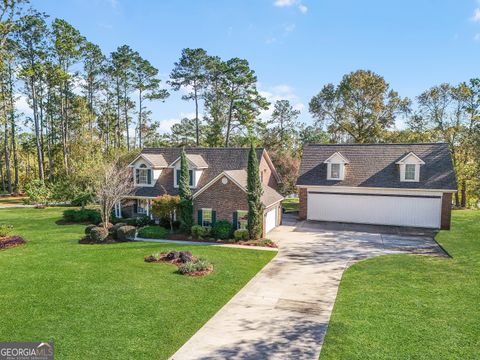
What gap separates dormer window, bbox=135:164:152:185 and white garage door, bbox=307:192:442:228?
1405cm

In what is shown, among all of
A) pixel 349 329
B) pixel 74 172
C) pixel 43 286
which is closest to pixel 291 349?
pixel 349 329

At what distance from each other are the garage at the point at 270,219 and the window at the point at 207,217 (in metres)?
4.11

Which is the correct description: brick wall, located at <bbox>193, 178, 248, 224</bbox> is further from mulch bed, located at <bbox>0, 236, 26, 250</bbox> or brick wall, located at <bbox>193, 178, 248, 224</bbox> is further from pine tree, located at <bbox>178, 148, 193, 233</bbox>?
mulch bed, located at <bbox>0, 236, 26, 250</bbox>

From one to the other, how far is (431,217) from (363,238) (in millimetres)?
7084

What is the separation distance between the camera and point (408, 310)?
39.1 feet

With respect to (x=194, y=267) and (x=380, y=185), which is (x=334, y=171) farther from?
(x=194, y=267)

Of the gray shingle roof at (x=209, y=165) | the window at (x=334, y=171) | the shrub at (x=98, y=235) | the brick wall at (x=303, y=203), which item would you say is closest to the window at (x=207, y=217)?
the gray shingle roof at (x=209, y=165)

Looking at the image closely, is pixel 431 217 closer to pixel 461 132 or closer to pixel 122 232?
pixel 461 132

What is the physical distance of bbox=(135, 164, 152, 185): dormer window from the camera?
29.0 m

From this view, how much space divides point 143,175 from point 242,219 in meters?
10.7

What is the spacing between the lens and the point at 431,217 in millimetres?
26234

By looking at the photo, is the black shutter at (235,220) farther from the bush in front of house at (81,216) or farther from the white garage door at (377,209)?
the bush in front of house at (81,216)

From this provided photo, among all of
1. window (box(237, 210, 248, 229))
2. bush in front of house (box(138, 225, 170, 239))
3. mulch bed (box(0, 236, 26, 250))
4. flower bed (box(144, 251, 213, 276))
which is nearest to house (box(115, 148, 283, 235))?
window (box(237, 210, 248, 229))

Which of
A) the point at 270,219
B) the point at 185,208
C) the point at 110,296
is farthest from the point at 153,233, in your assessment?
the point at 110,296
